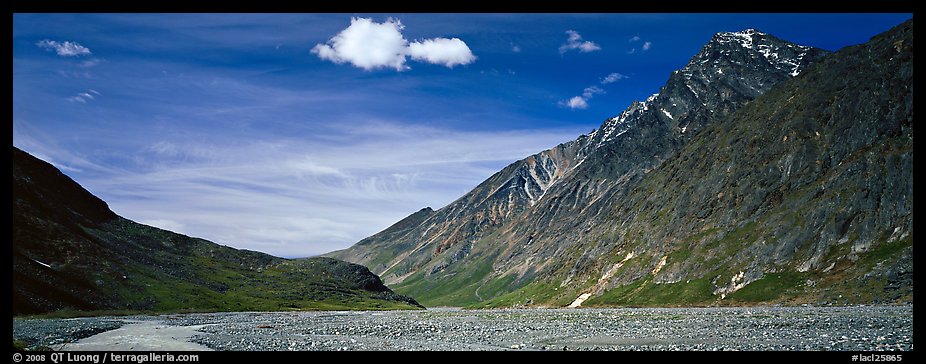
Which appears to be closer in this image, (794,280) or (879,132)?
(794,280)

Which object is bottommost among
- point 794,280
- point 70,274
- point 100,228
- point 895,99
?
point 794,280

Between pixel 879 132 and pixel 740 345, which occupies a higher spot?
pixel 879 132

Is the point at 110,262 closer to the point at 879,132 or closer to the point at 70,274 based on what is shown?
the point at 70,274

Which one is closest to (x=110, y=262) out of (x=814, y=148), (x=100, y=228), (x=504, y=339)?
(x=100, y=228)

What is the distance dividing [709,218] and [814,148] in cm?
3816

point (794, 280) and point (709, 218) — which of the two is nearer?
point (794, 280)

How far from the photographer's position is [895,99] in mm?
154875

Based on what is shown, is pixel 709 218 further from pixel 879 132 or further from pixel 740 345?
pixel 740 345

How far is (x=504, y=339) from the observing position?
4809 cm
